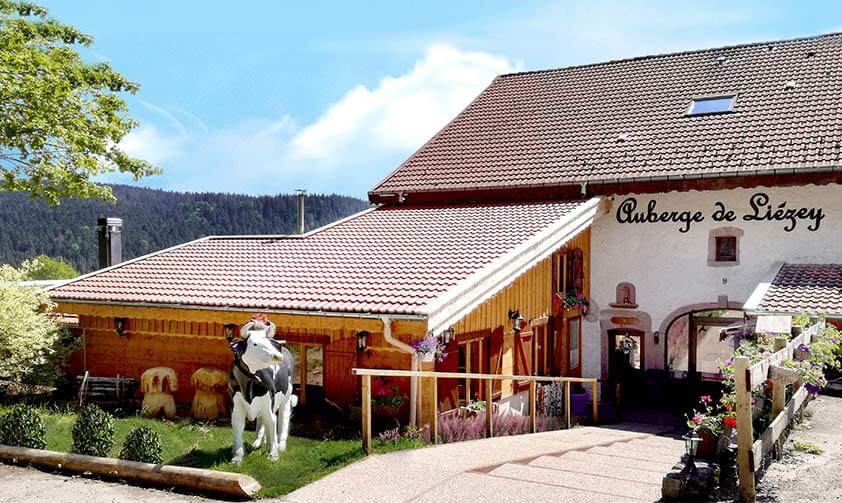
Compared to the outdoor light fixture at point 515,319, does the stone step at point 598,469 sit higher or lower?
lower

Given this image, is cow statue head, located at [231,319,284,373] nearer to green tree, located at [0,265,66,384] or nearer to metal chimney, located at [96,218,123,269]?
green tree, located at [0,265,66,384]

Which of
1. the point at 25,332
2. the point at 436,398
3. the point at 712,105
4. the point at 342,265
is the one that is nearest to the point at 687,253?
the point at 712,105

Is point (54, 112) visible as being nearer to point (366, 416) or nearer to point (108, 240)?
point (108, 240)

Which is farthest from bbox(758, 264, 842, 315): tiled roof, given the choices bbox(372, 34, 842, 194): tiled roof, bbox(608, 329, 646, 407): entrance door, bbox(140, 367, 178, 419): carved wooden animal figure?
bbox(140, 367, 178, 419): carved wooden animal figure

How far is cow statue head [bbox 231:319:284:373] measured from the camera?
9148mm

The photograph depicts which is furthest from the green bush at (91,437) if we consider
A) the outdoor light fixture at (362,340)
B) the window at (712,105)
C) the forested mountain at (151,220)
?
the forested mountain at (151,220)

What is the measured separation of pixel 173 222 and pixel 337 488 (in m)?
64.3

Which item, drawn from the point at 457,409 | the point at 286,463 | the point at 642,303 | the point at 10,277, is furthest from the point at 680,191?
the point at 10,277

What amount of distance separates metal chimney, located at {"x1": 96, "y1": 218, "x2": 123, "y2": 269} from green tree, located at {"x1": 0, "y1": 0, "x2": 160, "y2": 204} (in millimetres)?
2410

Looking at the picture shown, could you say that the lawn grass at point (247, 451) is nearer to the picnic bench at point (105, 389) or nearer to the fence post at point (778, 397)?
the picnic bench at point (105, 389)

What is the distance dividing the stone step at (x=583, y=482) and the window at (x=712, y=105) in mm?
12642

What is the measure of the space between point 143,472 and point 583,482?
191 inches

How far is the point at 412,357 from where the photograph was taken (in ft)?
37.5

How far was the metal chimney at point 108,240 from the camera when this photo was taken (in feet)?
68.5
